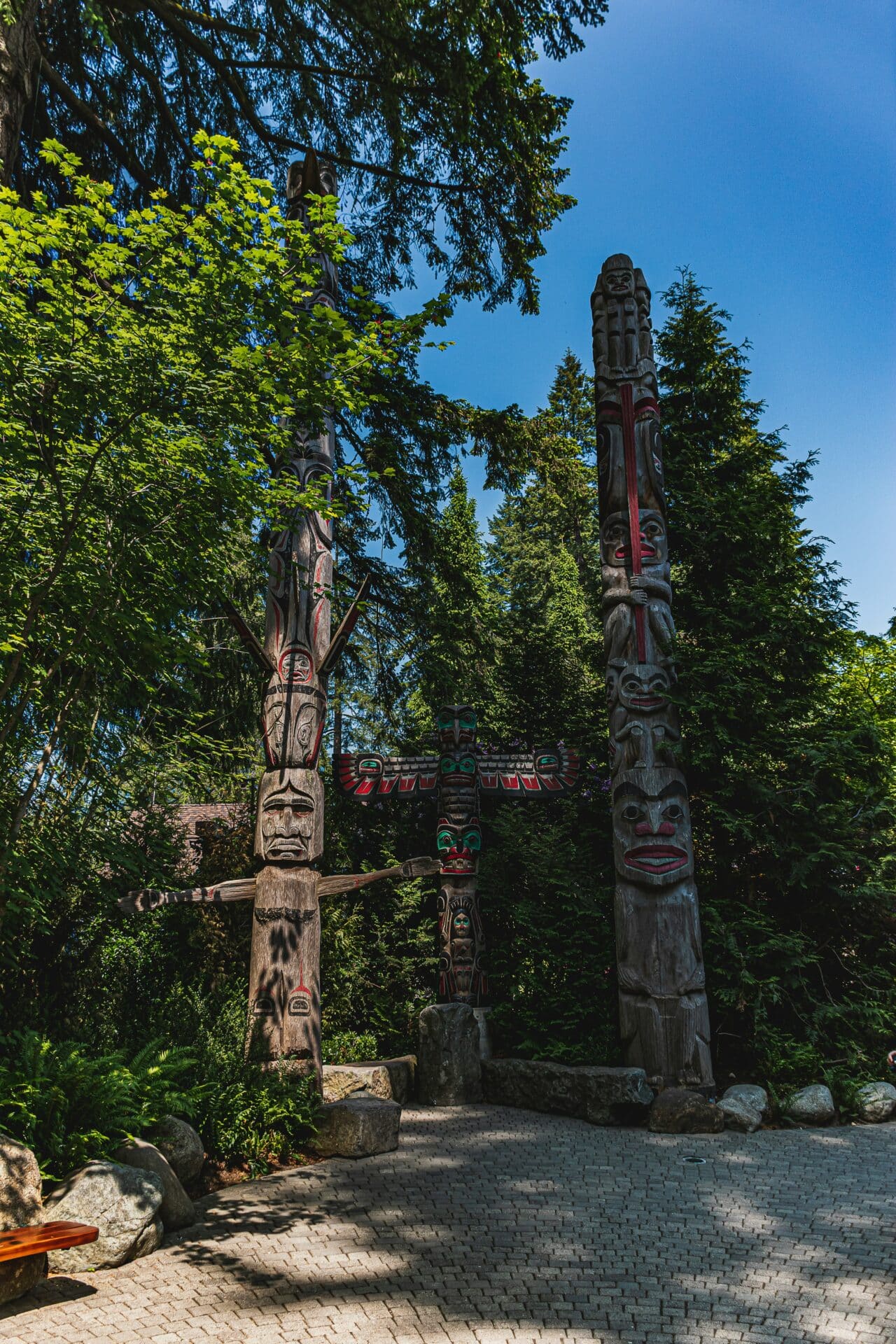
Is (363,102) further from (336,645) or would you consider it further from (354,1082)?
(354,1082)

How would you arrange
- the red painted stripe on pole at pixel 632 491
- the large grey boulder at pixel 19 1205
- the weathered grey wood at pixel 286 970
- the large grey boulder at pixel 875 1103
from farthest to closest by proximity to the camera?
the red painted stripe on pole at pixel 632 491 → the large grey boulder at pixel 875 1103 → the weathered grey wood at pixel 286 970 → the large grey boulder at pixel 19 1205

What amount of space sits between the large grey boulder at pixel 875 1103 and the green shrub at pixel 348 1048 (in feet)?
16.8

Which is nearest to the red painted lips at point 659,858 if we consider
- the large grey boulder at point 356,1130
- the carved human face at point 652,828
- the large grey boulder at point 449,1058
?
the carved human face at point 652,828

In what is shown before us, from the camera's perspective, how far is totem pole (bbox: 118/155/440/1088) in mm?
7801

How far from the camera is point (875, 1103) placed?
8102 mm

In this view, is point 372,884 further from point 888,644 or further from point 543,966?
point 888,644

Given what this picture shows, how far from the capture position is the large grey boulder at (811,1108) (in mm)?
7953

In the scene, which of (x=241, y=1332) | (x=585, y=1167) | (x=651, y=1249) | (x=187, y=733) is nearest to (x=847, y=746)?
(x=585, y=1167)

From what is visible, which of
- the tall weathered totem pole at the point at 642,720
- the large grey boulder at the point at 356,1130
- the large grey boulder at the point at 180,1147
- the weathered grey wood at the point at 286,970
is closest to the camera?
the large grey boulder at the point at 180,1147

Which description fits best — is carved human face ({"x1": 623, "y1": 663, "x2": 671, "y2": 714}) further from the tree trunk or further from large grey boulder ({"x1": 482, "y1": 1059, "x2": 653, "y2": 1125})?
the tree trunk

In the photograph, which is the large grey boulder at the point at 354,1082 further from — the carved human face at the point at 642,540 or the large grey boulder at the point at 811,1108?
the carved human face at the point at 642,540

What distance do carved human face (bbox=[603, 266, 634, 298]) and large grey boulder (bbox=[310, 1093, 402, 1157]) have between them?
8.70 m

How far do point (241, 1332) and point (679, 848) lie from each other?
5780mm

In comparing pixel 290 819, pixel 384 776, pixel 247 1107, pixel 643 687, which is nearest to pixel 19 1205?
pixel 247 1107
